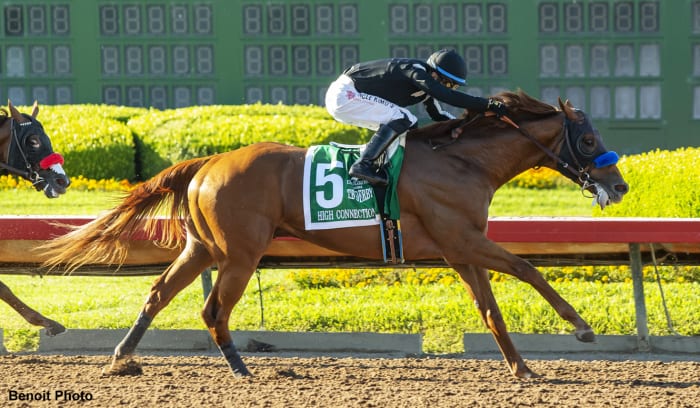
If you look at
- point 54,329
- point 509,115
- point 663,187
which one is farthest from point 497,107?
point 663,187

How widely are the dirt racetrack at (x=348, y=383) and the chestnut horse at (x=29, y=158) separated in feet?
0.82

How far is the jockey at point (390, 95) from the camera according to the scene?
633 centimetres

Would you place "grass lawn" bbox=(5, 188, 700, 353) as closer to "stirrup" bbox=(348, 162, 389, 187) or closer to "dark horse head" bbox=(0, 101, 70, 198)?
"dark horse head" bbox=(0, 101, 70, 198)

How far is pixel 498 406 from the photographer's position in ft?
18.3

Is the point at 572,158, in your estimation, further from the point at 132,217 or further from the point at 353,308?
the point at 132,217

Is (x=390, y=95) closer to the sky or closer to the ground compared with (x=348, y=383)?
closer to the sky

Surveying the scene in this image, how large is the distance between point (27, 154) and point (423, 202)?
2.22 m

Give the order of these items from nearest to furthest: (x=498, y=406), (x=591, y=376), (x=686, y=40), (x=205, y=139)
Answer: (x=498, y=406) → (x=591, y=376) → (x=205, y=139) → (x=686, y=40)

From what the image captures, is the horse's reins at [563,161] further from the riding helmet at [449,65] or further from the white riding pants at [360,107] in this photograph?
the white riding pants at [360,107]

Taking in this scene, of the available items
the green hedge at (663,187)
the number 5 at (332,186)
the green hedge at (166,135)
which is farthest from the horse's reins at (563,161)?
the green hedge at (166,135)

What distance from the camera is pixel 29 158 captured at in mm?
6980

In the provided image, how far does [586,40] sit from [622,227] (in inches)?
245

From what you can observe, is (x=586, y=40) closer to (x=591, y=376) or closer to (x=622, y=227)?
(x=622, y=227)

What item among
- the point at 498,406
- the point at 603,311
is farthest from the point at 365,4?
the point at 498,406
